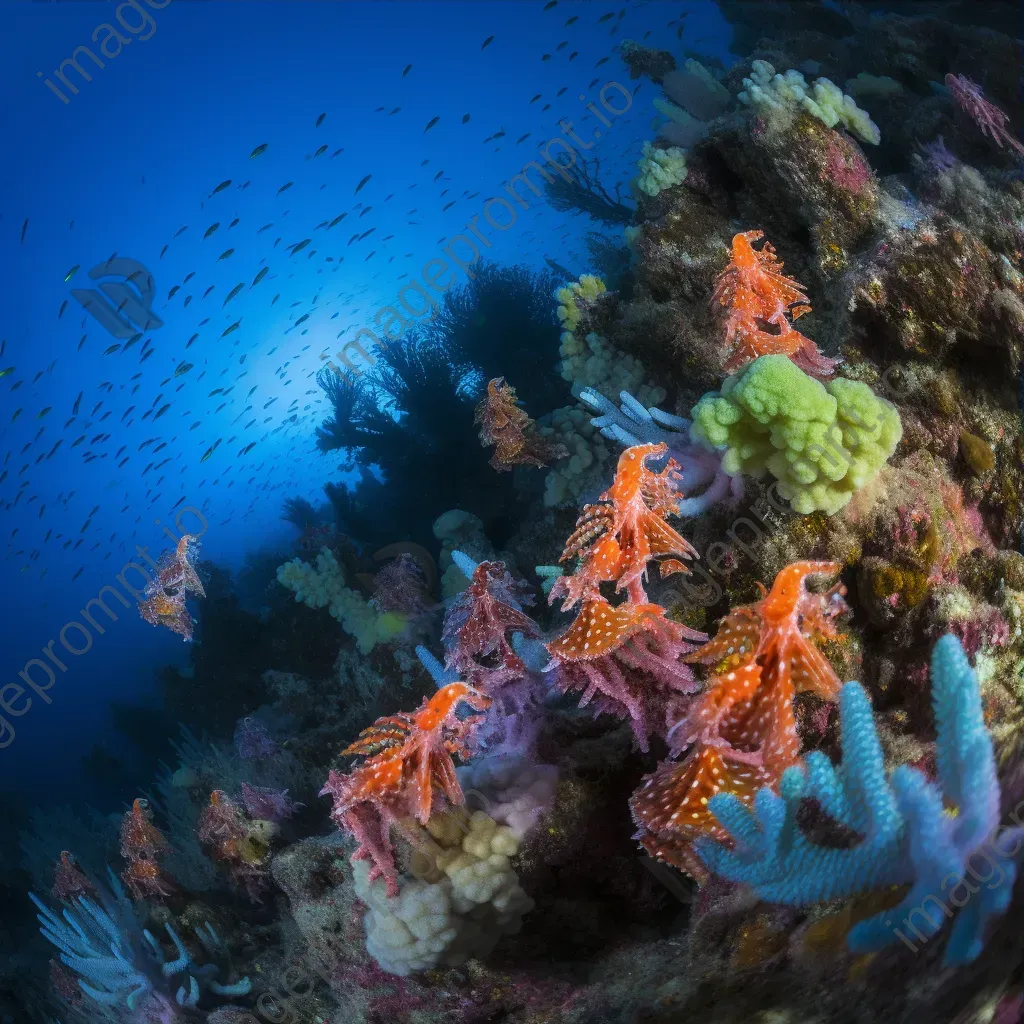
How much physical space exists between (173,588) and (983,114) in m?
9.00

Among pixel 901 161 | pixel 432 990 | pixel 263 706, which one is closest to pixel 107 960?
pixel 432 990

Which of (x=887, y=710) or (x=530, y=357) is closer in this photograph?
(x=887, y=710)

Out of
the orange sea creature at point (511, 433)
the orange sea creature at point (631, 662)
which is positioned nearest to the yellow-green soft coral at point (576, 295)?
the orange sea creature at point (511, 433)

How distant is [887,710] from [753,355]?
1.87 m

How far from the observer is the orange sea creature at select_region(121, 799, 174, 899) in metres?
5.19

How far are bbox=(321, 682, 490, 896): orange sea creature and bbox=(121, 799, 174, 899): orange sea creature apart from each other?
3.72 metres

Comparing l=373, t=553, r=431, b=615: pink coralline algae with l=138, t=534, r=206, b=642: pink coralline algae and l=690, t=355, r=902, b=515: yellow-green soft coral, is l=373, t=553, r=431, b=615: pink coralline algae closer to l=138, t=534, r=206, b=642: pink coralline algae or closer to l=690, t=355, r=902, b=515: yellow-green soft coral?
l=138, t=534, r=206, b=642: pink coralline algae

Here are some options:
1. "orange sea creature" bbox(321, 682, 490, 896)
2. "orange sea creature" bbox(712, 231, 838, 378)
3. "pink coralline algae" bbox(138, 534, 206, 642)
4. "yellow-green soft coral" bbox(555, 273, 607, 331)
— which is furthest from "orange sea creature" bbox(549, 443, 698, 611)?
"pink coralline algae" bbox(138, 534, 206, 642)

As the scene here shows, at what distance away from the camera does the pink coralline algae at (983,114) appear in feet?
14.7

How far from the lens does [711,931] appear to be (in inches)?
83.1

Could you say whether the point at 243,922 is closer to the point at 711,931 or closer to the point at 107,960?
the point at 107,960

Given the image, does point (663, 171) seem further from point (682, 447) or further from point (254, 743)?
point (254, 743)

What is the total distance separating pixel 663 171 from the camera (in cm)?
496

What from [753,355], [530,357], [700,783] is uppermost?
[530,357]
